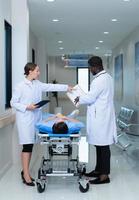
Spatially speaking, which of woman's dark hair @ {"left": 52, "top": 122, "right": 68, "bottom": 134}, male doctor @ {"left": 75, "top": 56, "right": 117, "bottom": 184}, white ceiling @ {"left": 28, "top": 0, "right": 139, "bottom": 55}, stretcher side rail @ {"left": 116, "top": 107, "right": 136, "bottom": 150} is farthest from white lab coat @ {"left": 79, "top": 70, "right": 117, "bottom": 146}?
stretcher side rail @ {"left": 116, "top": 107, "right": 136, "bottom": 150}

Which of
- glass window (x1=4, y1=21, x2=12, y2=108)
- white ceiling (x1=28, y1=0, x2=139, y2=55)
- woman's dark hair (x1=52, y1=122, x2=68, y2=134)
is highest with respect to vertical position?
white ceiling (x1=28, y1=0, x2=139, y2=55)

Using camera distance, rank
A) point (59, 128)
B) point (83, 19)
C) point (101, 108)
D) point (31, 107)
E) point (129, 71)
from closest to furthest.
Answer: point (59, 128)
point (31, 107)
point (101, 108)
point (83, 19)
point (129, 71)

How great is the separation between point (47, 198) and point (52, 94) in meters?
15.3

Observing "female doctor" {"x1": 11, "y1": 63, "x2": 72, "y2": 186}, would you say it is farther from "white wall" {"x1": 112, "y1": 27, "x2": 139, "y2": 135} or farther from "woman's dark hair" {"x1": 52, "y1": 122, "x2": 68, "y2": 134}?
"white wall" {"x1": 112, "y1": 27, "x2": 139, "y2": 135}

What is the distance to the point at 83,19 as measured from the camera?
8.77 meters

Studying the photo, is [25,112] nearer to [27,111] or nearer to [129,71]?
[27,111]

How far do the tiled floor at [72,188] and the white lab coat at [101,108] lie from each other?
649 mm

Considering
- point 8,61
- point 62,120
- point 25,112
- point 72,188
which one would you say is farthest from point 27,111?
point 8,61

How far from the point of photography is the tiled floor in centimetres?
447

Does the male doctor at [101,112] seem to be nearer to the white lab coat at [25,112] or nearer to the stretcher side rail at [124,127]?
the white lab coat at [25,112]

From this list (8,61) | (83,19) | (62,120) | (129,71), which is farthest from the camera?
(129,71)

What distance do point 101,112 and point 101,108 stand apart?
0.06m

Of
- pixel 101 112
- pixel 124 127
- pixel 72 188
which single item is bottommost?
pixel 72 188

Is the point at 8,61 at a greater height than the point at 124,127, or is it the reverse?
the point at 8,61
